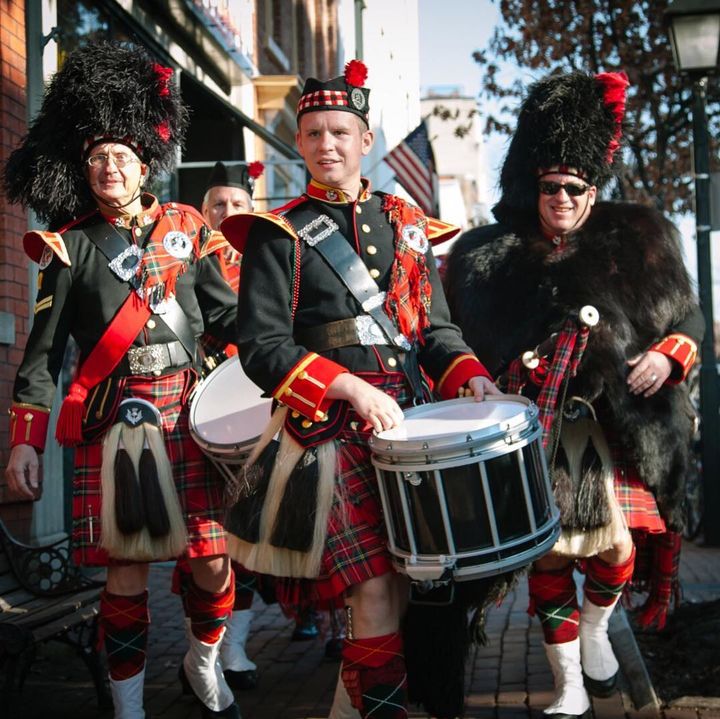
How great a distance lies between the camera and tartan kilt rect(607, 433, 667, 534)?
4.52m

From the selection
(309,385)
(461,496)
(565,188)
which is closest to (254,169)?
(565,188)

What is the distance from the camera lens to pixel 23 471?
4082mm

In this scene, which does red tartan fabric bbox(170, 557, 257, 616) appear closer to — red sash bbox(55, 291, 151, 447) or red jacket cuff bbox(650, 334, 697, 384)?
red sash bbox(55, 291, 151, 447)

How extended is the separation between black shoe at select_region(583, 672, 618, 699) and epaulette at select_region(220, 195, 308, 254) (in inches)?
88.4

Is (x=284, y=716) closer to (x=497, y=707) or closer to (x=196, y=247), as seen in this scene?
(x=497, y=707)

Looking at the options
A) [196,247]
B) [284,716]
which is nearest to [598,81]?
[196,247]

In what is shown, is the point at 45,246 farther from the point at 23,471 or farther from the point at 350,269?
the point at 350,269

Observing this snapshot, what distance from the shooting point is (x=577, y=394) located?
4375 mm

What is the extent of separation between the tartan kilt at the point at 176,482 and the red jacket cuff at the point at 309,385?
1.08m

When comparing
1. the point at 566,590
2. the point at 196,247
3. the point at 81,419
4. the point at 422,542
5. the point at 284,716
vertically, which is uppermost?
the point at 196,247

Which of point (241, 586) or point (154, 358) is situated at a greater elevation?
point (154, 358)

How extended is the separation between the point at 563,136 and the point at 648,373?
1.03 m

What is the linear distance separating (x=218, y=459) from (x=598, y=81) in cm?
222

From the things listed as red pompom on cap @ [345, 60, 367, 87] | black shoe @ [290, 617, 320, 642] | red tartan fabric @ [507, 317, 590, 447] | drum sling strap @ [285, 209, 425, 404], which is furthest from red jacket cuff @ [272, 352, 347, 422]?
black shoe @ [290, 617, 320, 642]
